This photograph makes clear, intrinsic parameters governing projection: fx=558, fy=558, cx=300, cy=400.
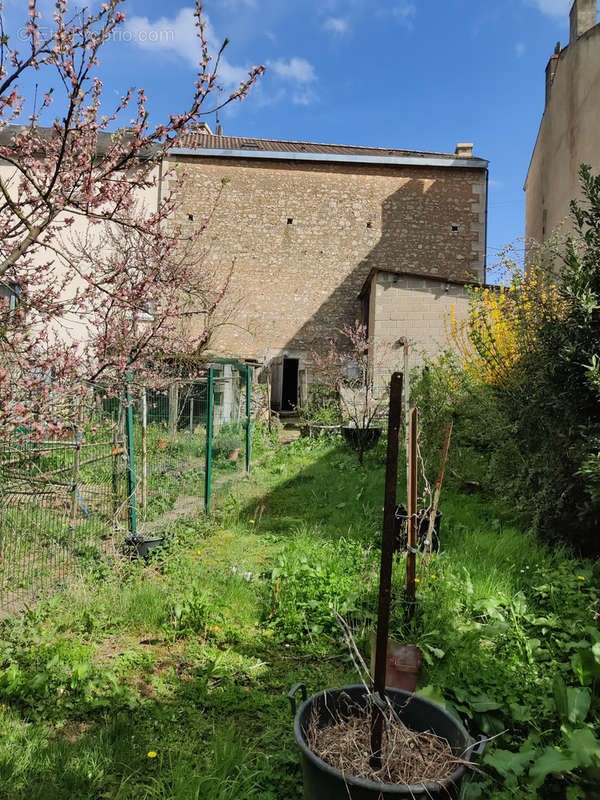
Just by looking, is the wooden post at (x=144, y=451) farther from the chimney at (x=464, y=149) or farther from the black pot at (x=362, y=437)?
the chimney at (x=464, y=149)

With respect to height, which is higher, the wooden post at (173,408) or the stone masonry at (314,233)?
the stone masonry at (314,233)

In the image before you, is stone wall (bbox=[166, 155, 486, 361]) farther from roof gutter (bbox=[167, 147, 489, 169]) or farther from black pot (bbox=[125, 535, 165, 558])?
black pot (bbox=[125, 535, 165, 558])

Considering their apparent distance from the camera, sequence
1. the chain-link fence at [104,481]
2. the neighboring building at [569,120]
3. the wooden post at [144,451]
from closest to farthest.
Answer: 1. the chain-link fence at [104,481]
2. the wooden post at [144,451]
3. the neighboring building at [569,120]

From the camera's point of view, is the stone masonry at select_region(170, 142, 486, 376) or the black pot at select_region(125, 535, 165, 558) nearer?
the black pot at select_region(125, 535, 165, 558)

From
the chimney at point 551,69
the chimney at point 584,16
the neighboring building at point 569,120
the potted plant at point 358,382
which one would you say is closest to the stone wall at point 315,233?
the potted plant at point 358,382

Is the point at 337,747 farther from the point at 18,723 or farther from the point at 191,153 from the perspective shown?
A: the point at 191,153

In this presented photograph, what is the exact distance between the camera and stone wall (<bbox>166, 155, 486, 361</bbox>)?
59.3 ft

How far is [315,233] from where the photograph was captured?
18.2 m

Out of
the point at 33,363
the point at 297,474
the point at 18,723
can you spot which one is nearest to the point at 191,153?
the point at 297,474

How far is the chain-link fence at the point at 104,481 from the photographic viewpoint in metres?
3.88

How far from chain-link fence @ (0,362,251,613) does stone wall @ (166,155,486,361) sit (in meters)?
10.3

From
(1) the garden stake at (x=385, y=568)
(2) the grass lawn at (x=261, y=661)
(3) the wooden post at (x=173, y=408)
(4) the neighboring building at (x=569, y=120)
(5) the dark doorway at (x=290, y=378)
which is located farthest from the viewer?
(5) the dark doorway at (x=290, y=378)

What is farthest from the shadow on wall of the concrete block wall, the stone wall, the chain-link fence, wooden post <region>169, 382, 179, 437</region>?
wooden post <region>169, 382, 179, 437</region>

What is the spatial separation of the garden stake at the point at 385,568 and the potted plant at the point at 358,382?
7.35m
